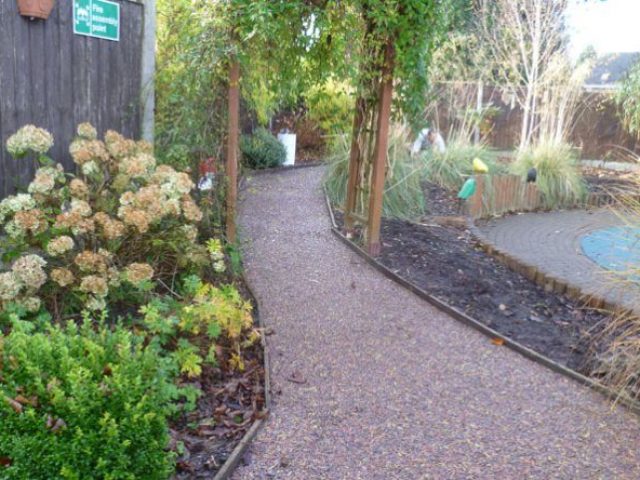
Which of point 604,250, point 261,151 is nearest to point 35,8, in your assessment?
point 604,250

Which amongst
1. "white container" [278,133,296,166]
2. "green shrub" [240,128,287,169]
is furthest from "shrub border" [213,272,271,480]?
"white container" [278,133,296,166]

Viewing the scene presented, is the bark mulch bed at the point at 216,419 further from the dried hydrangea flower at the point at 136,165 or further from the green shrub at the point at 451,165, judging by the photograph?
the green shrub at the point at 451,165

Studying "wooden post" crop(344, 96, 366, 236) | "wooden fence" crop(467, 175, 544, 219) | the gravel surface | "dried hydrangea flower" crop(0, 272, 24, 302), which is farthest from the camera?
"wooden fence" crop(467, 175, 544, 219)

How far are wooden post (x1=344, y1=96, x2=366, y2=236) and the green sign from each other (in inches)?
93.0

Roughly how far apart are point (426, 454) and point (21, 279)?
2217mm

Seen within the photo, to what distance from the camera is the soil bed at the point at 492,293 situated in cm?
409

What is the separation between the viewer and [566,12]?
13023mm

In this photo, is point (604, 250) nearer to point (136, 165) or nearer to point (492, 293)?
point (492, 293)

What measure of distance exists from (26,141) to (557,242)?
5848 mm

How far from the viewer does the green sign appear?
12.8 ft

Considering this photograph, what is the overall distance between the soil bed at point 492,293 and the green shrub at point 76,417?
8.87ft

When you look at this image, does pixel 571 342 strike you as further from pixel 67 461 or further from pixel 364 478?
pixel 67 461

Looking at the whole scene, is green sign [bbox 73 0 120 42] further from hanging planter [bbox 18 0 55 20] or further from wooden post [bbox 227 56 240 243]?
wooden post [bbox 227 56 240 243]

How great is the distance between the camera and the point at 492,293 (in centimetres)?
491
